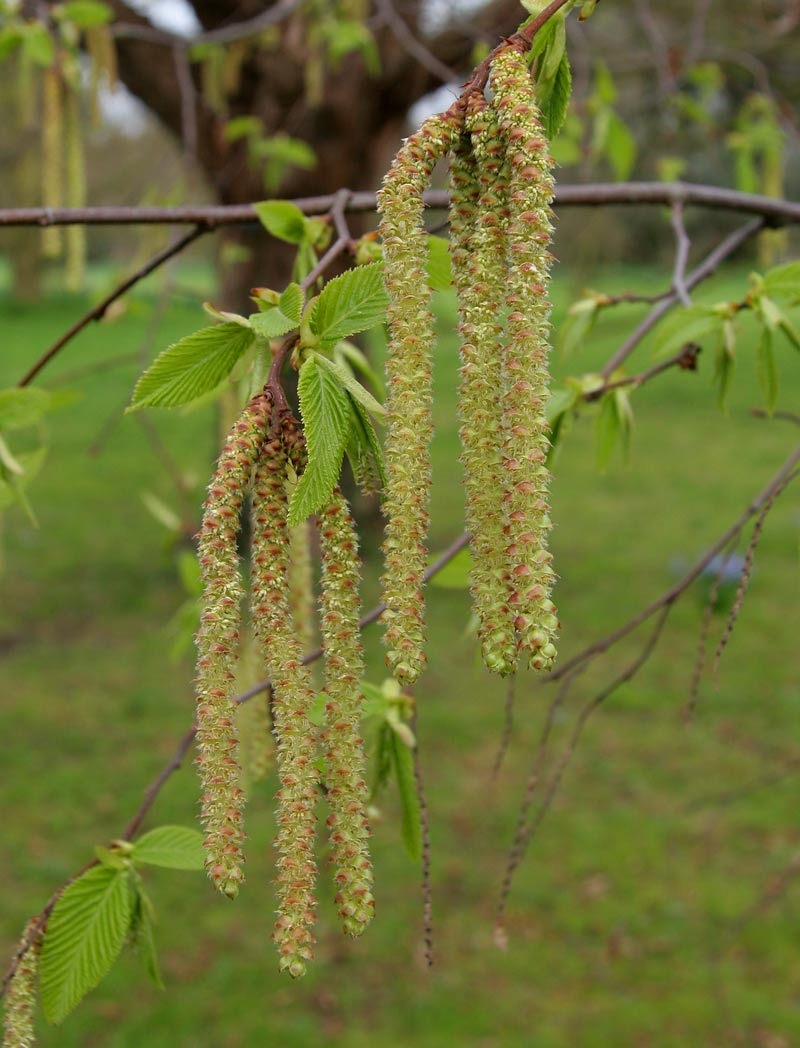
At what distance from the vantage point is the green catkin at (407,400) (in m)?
0.87

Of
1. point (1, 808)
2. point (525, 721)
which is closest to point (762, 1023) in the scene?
point (525, 721)

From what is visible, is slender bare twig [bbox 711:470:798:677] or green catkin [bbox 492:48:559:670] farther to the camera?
slender bare twig [bbox 711:470:798:677]

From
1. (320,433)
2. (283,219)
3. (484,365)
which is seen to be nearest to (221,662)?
(320,433)

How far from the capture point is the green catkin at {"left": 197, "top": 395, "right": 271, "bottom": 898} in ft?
2.98

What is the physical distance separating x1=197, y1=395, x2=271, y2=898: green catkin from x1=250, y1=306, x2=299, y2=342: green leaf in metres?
0.15

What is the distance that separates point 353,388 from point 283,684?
26 cm

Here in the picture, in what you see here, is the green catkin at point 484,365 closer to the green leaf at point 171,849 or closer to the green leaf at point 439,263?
the green leaf at point 439,263

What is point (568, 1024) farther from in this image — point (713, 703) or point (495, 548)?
point (495, 548)

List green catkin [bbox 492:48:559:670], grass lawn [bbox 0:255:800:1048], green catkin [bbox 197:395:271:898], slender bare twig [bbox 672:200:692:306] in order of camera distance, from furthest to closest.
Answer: grass lawn [bbox 0:255:800:1048], slender bare twig [bbox 672:200:692:306], green catkin [bbox 197:395:271:898], green catkin [bbox 492:48:559:670]

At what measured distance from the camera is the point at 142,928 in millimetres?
1353

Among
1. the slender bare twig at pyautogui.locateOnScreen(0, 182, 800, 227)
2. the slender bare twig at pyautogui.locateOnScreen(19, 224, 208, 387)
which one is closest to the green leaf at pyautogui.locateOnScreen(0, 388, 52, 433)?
the slender bare twig at pyautogui.locateOnScreen(19, 224, 208, 387)

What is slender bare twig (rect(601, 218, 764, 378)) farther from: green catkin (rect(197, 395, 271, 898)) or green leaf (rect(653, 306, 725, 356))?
green catkin (rect(197, 395, 271, 898))

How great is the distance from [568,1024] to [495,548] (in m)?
3.56

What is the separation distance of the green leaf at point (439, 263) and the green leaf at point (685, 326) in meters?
0.41
